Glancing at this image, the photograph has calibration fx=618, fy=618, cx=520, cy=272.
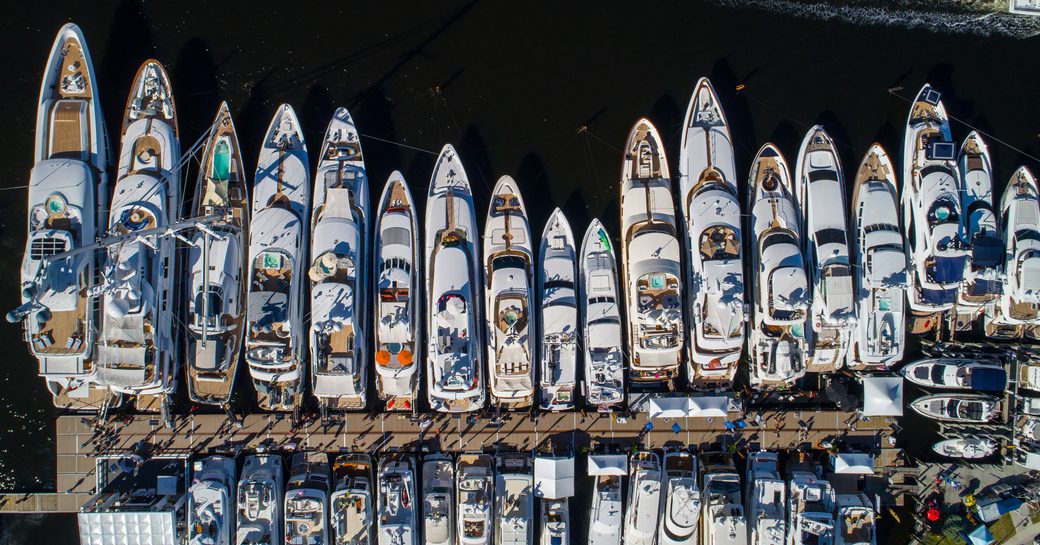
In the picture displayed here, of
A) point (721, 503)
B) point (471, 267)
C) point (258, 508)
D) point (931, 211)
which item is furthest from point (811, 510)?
point (258, 508)

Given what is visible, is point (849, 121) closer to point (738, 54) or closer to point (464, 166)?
point (738, 54)

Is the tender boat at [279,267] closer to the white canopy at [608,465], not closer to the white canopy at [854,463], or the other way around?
the white canopy at [608,465]

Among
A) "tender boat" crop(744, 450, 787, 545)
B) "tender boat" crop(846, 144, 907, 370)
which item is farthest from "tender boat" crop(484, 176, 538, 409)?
"tender boat" crop(846, 144, 907, 370)

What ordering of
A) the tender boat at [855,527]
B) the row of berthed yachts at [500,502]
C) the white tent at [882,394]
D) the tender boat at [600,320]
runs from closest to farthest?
1. the tender boat at [600,320]
2. the row of berthed yachts at [500,502]
3. the white tent at [882,394]
4. the tender boat at [855,527]

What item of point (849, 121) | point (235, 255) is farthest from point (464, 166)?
point (849, 121)

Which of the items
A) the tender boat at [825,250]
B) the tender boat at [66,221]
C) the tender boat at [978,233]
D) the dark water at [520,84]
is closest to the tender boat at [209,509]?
the tender boat at [66,221]

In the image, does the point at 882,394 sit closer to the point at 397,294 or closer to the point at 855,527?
the point at 855,527

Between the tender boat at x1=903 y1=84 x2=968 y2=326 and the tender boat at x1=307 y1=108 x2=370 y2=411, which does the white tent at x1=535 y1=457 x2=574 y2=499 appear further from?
the tender boat at x1=903 y1=84 x2=968 y2=326

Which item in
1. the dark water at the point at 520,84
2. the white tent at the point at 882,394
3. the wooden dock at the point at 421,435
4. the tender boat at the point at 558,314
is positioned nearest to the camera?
the tender boat at the point at 558,314
